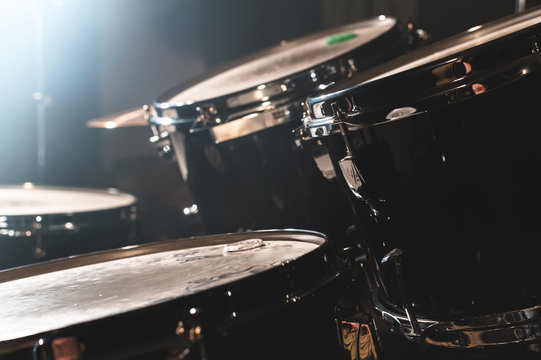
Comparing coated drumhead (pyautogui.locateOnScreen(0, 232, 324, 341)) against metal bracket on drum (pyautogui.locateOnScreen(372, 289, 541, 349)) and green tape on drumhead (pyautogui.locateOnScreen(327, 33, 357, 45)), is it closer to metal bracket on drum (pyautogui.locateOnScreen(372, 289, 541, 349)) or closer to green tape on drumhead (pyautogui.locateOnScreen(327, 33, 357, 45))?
metal bracket on drum (pyautogui.locateOnScreen(372, 289, 541, 349))

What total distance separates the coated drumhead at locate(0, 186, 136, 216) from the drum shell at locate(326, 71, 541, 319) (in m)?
0.95

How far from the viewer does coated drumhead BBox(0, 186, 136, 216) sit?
5.88 feet

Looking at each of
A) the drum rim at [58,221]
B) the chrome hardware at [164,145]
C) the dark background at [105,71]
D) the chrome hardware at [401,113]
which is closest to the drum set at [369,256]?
the chrome hardware at [401,113]

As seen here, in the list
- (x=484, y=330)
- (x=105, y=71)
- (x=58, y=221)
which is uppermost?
(x=105, y=71)

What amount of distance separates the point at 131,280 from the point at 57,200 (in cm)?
124

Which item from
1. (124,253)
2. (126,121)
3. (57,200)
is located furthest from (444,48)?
(57,200)

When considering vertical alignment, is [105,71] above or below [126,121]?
above

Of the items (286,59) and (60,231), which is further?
(286,59)

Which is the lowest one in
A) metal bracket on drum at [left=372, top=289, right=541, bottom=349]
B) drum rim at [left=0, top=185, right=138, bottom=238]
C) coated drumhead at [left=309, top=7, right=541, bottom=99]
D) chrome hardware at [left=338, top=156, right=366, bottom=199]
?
metal bracket on drum at [left=372, top=289, right=541, bottom=349]

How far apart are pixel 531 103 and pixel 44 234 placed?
1196 mm

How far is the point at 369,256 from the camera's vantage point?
1106 mm

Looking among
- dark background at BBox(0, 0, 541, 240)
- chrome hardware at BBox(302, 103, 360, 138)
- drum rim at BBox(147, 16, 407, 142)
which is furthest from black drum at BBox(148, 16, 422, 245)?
dark background at BBox(0, 0, 541, 240)

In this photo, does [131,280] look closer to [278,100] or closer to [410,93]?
[410,93]

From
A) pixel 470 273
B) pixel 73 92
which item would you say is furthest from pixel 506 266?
pixel 73 92
